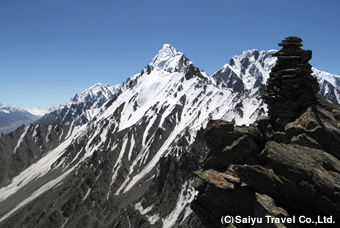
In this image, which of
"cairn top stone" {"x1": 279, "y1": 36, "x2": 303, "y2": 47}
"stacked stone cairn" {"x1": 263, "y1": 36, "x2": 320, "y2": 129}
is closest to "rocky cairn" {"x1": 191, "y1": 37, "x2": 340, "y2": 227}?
"stacked stone cairn" {"x1": 263, "y1": 36, "x2": 320, "y2": 129}

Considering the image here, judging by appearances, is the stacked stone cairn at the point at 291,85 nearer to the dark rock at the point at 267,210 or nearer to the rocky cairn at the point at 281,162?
the rocky cairn at the point at 281,162

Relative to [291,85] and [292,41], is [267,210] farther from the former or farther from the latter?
[292,41]

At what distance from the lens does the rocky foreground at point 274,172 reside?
24.9 m

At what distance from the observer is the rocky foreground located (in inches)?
982

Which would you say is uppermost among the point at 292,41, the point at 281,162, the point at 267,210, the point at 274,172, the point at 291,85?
the point at 292,41

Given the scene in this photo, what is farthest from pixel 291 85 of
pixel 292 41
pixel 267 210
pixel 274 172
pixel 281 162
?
pixel 267 210

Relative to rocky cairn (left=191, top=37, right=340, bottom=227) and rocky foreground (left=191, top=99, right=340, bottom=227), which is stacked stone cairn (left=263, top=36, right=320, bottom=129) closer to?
rocky cairn (left=191, top=37, right=340, bottom=227)

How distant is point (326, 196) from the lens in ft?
79.9

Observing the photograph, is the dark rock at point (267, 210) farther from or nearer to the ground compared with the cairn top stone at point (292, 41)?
nearer to the ground

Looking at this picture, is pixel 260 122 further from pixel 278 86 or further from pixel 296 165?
pixel 296 165

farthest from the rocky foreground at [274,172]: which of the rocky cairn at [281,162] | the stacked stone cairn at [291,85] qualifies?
the stacked stone cairn at [291,85]

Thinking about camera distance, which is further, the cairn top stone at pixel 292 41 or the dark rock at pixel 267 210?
the cairn top stone at pixel 292 41

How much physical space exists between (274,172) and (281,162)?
1230mm

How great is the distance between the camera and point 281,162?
26.8 metres
